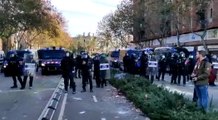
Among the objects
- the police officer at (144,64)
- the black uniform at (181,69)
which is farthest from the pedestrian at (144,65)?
the black uniform at (181,69)

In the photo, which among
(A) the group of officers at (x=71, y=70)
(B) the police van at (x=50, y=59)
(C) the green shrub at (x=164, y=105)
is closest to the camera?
(C) the green shrub at (x=164, y=105)

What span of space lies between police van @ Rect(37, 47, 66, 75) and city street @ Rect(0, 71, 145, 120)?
18071 mm

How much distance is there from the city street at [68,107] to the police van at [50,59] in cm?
1807

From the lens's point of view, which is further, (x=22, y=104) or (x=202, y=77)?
(x=22, y=104)

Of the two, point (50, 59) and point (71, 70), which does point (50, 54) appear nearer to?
point (50, 59)

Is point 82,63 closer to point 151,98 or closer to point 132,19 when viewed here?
point 151,98

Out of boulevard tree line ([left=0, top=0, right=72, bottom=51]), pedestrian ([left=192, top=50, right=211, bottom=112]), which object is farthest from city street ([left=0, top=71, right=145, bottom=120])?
boulevard tree line ([left=0, top=0, right=72, bottom=51])

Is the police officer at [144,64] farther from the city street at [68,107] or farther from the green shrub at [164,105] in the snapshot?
the green shrub at [164,105]

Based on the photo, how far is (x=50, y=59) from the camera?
39.7m

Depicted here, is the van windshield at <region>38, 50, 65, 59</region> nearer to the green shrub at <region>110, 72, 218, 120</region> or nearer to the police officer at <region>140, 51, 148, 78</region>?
the police officer at <region>140, 51, 148, 78</region>

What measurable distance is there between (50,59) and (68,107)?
2416cm

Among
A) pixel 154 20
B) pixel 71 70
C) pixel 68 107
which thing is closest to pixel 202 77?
pixel 68 107

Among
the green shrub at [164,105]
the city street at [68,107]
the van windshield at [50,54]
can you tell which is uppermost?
the van windshield at [50,54]

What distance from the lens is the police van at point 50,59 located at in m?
39.3
